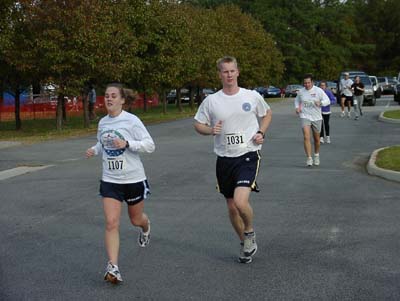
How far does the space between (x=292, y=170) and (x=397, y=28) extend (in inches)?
3360

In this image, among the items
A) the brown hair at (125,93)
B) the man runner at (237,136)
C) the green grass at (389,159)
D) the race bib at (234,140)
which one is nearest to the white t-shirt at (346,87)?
the green grass at (389,159)

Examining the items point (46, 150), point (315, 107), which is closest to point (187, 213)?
point (315, 107)

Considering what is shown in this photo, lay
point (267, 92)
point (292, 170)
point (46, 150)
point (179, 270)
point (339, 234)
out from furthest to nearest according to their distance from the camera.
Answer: point (267, 92) < point (46, 150) < point (292, 170) < point (339, 234) < point (179, 270)

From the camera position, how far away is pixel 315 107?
13.5 metres

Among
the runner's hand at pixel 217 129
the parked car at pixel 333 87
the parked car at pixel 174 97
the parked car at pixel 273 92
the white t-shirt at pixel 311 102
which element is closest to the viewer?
the runner's hand at pixel 217 129

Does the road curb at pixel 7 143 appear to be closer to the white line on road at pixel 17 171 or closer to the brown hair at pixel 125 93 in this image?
the white line on road at pixel 17 171

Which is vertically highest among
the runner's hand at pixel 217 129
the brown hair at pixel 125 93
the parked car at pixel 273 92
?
the brown hair at pixel 125 93

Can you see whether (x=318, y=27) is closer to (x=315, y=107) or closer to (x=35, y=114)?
(x=35, y=114)

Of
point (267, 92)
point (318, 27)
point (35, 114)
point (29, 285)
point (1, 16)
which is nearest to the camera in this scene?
point (29, 285)

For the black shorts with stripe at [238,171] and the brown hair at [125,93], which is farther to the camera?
the black shorts with stripe at [238,171]

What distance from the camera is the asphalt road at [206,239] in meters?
5.52

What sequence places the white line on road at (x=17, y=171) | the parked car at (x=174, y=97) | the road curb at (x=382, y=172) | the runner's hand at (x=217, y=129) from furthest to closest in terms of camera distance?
1. the parked car at (x=174, y=97)
2. the white line on road at (x=17, y=171)
3. the road curb at (x=382, y=172)
4. the runner's hand at (x=217, y=129)

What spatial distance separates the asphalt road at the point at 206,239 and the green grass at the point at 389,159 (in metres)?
0.48

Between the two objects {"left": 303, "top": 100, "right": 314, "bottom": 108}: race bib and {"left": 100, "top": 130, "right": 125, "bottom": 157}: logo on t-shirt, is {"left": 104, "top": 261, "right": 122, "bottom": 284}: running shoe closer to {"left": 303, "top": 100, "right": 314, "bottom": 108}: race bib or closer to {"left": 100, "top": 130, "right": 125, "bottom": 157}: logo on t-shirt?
{"left": 100, "top": 130, "right": 125, "bottom": 157}: logo on t-shirt
